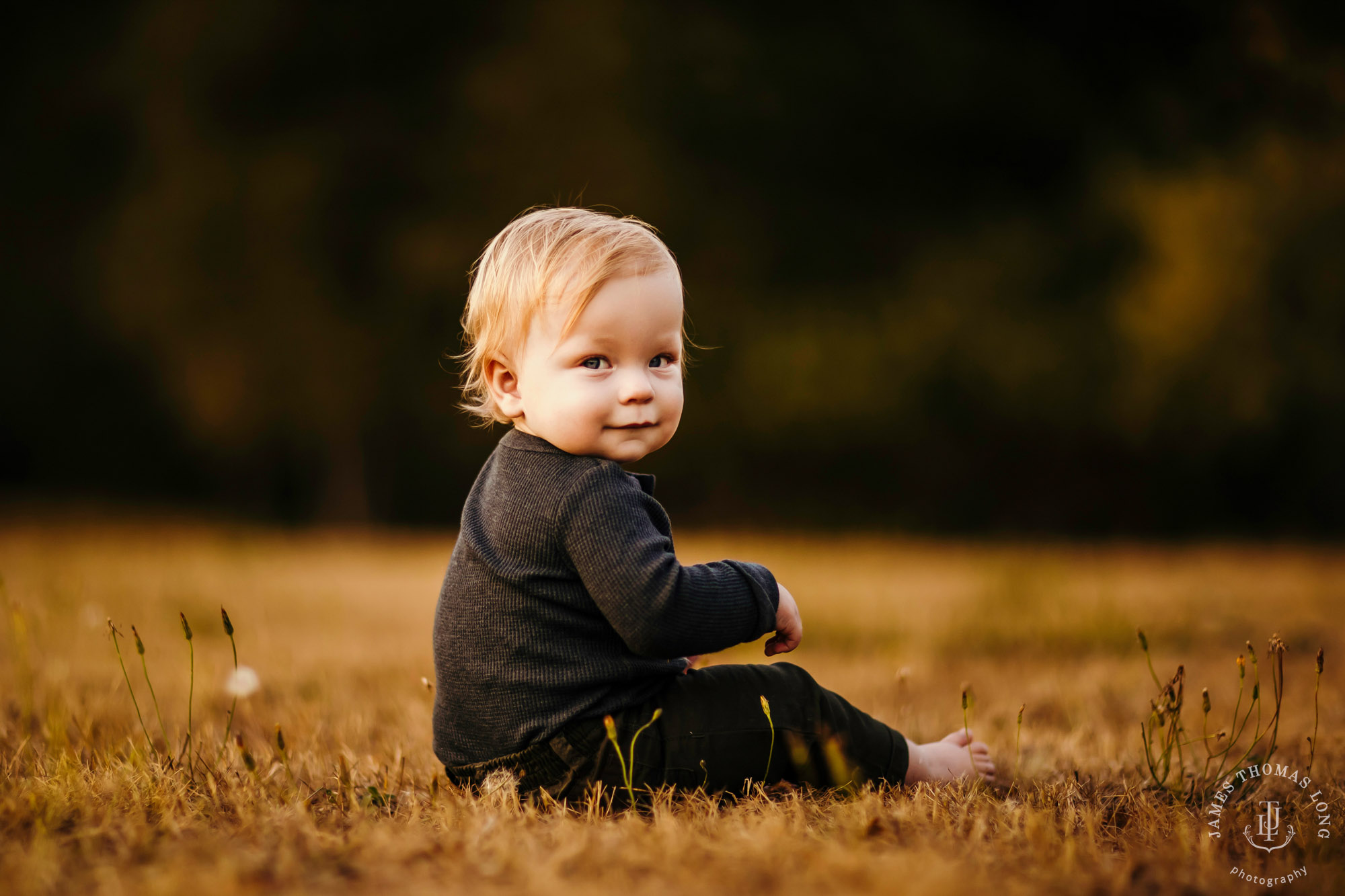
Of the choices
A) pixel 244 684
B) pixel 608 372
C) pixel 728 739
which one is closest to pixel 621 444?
pixel 608 372

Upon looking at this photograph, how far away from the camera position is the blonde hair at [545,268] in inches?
66.7

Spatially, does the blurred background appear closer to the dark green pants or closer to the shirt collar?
the shirt collar

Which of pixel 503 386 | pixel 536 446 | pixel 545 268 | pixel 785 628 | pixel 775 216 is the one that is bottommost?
pixel 785 628

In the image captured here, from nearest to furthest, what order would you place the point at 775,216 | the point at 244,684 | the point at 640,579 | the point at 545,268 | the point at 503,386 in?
1. the point at 640,579
2. the point at 545,268
3. the point at 503,386
4. the point at 244,684
5. the point at 775,216

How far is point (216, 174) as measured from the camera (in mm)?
8641

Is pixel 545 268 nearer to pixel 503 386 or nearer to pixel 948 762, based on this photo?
pixel 503 386

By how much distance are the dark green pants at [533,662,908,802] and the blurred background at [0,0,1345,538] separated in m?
6.67

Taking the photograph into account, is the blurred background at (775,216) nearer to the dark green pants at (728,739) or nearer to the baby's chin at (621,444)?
the baby's chin at (621,444)

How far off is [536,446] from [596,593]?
309mm

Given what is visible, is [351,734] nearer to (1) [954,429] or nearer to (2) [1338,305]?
(2) [1338,305]

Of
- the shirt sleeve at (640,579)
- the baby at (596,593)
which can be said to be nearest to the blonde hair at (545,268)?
the baby at (596,593)

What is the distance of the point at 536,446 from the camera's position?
5.75 feet

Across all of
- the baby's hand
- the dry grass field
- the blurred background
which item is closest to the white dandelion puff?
the dry grass field

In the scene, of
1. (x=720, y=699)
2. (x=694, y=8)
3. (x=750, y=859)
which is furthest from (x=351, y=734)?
(x=694, y=8)
